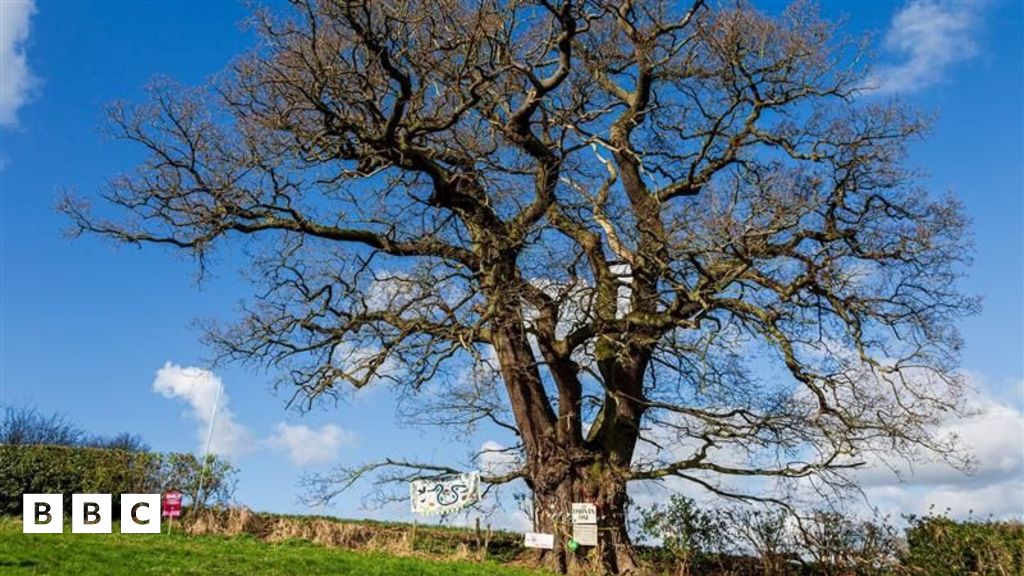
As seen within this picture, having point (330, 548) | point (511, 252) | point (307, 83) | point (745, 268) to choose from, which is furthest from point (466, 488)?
point (307, 83)

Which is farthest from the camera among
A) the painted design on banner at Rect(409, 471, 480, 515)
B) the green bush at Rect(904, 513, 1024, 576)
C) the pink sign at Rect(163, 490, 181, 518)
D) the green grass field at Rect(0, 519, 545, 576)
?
the painted design on banner at Rect(409, 471, 480, 515)

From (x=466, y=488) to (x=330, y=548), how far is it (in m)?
2.33

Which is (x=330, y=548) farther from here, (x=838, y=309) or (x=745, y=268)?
(x=838, y=309)

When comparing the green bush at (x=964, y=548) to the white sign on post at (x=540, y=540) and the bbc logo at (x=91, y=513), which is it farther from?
the bbc logo at (x=91, y=513)

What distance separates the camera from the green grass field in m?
8.62

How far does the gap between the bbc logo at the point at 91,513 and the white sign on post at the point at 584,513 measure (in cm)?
619

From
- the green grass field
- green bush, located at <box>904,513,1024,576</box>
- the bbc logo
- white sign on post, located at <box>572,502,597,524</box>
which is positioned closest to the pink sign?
the bbc logo

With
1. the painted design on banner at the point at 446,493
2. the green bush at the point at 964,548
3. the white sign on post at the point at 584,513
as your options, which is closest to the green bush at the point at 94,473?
the painted design on banner at the point at 446,493

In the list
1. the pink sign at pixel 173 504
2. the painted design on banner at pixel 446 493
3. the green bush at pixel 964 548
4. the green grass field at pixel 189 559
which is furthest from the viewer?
the painted design on banner at pixel 446 493

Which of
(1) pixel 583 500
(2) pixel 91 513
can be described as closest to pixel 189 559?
(1) pixel 583 500

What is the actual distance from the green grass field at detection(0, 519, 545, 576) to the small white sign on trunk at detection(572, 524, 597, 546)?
1185 mm

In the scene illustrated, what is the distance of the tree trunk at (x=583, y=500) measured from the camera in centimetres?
1295

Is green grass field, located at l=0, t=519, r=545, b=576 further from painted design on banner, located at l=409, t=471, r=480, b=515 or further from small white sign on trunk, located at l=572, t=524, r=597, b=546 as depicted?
painted design on banner, located at l=409, t=471, r=480, b=515

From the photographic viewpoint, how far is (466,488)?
45.9 feet
